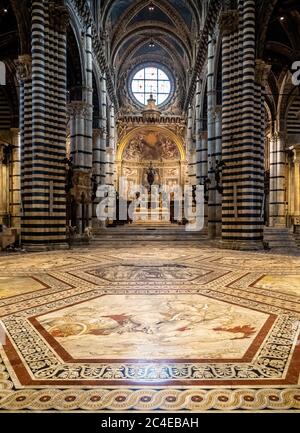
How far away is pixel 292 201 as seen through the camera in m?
22.9

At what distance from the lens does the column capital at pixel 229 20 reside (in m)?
12.9

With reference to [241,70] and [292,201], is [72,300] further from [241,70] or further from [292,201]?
[292,201]

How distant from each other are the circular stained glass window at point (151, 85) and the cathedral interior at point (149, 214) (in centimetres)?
15

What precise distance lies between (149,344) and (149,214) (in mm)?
27406

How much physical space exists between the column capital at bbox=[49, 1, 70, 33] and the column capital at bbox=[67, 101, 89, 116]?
168 inches

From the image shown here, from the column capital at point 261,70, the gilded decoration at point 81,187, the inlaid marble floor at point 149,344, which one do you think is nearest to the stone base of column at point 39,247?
the gilded decoration at point 81,187

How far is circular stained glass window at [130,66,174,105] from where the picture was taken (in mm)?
35062

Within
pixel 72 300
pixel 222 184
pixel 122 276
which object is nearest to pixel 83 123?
pixel 222 184

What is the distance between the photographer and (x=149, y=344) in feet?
10.4

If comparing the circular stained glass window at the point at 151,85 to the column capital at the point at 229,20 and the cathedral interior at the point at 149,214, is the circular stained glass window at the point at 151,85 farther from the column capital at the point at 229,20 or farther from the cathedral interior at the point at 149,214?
the column capital at the point at 229,20

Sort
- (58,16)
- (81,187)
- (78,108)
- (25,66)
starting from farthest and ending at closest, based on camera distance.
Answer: (78,108)
(81,187)
(58,16)
(25,66)

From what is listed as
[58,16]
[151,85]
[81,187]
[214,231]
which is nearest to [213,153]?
[214,231]

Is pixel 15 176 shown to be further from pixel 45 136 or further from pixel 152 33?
pixel 152 33

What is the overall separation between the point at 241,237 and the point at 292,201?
12.4 meters
